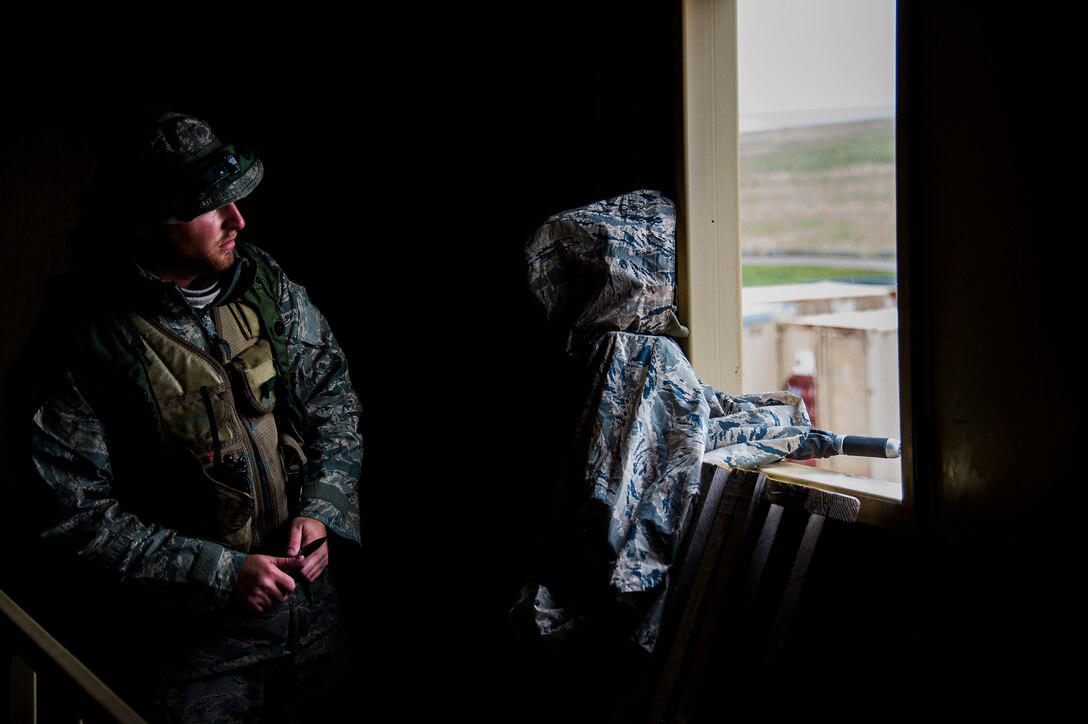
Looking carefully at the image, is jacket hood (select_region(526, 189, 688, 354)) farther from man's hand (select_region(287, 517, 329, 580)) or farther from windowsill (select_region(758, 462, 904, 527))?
man's hand (select_region(287, 517, 329, 580))

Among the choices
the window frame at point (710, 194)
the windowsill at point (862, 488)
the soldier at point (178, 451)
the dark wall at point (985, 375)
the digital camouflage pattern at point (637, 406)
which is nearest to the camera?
the dark wall at point (985, 375)

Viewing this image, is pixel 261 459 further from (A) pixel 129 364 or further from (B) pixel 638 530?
(B) pixel 638 530

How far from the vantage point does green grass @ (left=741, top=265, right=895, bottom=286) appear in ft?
18.8

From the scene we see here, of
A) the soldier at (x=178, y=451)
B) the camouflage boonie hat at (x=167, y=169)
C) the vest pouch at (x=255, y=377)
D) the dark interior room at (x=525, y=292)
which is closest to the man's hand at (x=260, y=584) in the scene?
the soldier at (x=178, y=451)

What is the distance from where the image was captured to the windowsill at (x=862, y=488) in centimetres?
139

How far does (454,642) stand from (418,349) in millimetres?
973

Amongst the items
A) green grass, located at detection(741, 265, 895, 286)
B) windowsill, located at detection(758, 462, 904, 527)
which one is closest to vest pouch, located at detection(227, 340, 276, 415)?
windowsill, located at detection(758, 462, 904, 527)

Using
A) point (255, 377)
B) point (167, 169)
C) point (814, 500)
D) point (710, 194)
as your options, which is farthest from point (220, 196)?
point (814, 500)

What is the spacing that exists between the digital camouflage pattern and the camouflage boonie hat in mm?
661

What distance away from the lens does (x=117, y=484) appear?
67.7 inches

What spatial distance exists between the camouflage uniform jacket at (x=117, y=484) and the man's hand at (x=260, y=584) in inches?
0.8

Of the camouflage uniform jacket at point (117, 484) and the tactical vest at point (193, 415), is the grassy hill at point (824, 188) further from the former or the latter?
the camouflage uniform jacket at point (117, 484)

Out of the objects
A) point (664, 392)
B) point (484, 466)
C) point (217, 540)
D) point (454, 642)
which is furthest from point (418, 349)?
point (664, 392)

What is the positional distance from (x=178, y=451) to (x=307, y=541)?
325 millimetres
